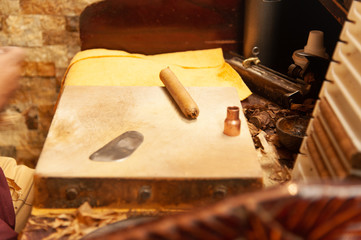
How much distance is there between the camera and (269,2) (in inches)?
98.3

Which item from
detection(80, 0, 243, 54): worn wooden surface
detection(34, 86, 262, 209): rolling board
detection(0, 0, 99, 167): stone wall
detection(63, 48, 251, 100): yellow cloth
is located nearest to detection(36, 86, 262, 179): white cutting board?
detection(34, 86, 262, 209): rolling board

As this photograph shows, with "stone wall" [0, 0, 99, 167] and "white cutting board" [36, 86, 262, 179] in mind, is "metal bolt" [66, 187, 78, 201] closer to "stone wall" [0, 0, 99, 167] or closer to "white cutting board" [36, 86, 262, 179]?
"white cutting board" [36, 86, 262, 179]

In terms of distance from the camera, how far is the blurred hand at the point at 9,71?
1404 millimetres

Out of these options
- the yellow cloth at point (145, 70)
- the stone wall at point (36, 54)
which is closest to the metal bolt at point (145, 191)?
the yellow cloth at point (145, 70)

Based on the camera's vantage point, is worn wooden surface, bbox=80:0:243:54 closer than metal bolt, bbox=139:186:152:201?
No

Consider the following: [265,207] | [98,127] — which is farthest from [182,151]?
[265,207]

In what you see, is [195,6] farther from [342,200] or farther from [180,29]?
[342,200]

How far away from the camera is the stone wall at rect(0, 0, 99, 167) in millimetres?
2779

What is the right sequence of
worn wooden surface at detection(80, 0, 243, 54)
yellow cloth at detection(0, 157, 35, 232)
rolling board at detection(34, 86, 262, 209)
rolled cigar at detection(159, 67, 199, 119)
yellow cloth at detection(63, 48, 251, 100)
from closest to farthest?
rolling board at detection(34, 86, 262, 209) < rolled cigar at detection(159, 67, 199, 119) < yellow cloth at detection(0, 157, 35, 232) < yellow cloth at detection(63, 48, 251, 100) < worn wooden surface at detection(80, 0, 243, 54)

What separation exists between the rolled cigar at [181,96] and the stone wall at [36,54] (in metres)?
1.29

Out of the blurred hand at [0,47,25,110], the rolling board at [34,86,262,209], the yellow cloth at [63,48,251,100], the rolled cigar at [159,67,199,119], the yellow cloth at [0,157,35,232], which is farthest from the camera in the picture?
the yellow cloth at [63,48,251,100]

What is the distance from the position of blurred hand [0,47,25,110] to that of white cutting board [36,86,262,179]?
23cm

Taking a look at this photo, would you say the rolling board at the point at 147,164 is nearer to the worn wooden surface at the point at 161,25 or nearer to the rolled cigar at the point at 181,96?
the rolled cigar at the point at 181,96

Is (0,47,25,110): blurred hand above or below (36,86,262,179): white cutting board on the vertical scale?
above
